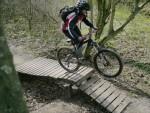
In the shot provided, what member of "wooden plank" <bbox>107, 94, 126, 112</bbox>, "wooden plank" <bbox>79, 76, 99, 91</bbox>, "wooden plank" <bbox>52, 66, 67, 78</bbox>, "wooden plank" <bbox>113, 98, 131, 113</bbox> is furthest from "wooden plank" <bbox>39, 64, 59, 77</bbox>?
"wooden plank" <bbox>113, 98, 131, 113</bbox>

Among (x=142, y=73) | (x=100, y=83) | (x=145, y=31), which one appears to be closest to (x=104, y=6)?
(x=142, y=73)

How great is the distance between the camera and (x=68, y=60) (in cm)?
917

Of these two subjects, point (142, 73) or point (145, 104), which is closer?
point (145, 104)

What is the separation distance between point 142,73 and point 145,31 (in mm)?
5307

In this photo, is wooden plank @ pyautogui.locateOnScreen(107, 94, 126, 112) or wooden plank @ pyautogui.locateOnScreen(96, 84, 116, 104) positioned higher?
wooden plank @ pyautogui.locateOnScreen(96, 84, 116, 104)

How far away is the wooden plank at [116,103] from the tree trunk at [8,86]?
5181 mm

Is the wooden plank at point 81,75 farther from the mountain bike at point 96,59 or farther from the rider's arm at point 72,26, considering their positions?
the rider's arm at point 72,26

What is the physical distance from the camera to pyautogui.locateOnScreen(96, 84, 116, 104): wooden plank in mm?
7793

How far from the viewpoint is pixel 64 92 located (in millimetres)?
8125

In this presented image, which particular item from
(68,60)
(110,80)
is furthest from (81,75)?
(110,80)

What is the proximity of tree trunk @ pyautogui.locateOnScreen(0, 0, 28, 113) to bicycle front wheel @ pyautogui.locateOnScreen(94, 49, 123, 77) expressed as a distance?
5.73 metres

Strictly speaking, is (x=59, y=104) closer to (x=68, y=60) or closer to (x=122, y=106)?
(x=122, y=106)

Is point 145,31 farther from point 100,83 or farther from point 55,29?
point 100,83

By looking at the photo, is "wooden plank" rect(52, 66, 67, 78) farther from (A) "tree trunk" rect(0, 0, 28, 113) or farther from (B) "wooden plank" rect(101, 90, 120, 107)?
(A) "tree trunk" rect(0, 0, 28, 113)
